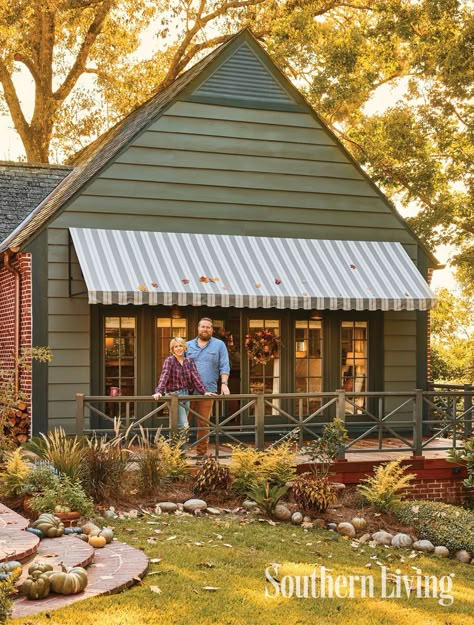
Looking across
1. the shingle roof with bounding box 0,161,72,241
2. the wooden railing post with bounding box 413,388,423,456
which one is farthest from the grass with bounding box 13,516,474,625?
the shingle roof with bounding box 0,161,72,241

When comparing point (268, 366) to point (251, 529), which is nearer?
point (251, 529)

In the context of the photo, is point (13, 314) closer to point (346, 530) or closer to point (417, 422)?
point (417, 422)

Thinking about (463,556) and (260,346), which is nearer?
(463,556)

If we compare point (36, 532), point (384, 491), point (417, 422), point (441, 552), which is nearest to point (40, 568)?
point (36, 532)

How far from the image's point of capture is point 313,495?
10.8 meters

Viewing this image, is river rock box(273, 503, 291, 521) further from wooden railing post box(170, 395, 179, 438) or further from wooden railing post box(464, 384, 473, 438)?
wooden railing post box(464, 384, 473, 438)

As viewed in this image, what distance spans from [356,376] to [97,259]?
5.00 m

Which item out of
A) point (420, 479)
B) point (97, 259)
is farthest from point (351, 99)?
point (420, 479)

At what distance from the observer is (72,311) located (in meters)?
14.3

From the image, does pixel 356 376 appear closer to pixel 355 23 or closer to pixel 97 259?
pixel 97 259

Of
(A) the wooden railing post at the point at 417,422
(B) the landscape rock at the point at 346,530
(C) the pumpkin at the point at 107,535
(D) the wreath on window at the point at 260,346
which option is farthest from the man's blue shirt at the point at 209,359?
(C) the pumpkin at the point at 107,535

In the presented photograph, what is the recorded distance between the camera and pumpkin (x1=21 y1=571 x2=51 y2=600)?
22.5 ft

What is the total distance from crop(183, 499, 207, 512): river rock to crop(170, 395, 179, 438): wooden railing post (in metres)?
1.42

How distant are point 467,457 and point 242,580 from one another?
594 centimetres
